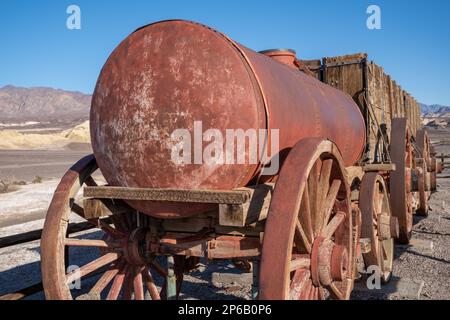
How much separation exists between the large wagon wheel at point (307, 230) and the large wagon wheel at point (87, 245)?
4.31ft

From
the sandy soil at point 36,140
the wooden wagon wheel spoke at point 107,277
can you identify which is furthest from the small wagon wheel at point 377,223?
the sandy soil at point 36,140

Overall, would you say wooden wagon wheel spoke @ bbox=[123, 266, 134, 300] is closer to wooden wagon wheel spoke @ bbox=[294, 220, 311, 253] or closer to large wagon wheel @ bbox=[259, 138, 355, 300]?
large wagon wheel @ bbox=[259, 138, 355, 300]

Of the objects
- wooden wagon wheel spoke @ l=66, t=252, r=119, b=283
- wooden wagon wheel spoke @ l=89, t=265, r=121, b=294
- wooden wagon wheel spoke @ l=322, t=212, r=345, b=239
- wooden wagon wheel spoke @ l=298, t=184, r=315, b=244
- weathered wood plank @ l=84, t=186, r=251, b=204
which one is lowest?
wooden wagon wheel spoke @ l=89, t=265, r=121, b=294

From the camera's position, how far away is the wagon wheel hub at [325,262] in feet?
8.73

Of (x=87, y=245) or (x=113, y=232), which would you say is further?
(x=113, y=232)

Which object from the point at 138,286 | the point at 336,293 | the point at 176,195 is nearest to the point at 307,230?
the point at 336,293

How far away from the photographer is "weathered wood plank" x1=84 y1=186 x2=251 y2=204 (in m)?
2.30

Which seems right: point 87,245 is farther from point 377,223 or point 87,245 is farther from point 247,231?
point 377,223

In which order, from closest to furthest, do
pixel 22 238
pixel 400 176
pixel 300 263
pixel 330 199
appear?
pixel 300 263, pixel 330 199, pixel 22 238, pixel 400 176

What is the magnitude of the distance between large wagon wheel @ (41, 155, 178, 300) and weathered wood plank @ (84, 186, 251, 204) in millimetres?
422

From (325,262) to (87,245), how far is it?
1.80 metres

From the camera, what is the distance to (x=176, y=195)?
8.02ft

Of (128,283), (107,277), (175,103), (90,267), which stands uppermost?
(175,103)

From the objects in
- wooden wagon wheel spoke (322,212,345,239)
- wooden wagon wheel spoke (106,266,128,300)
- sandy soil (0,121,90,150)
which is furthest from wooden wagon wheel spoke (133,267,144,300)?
sandy soil (0,121,90,150)
